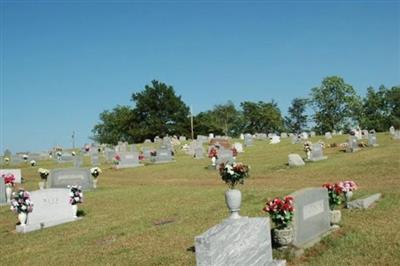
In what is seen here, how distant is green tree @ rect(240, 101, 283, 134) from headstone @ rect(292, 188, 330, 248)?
99175 mm

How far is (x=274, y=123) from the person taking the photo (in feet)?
362

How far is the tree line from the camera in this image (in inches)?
3460

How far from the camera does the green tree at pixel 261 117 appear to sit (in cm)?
11006

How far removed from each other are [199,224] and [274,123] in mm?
98671

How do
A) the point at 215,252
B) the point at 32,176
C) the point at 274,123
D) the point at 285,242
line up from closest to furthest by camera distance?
the point at 215,252 → the point at 285,242 → the point at 32,176 → the point at 274,123

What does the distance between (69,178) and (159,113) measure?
66040 mm

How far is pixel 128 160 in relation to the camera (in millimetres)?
36219

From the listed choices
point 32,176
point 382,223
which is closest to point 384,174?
point 382,223

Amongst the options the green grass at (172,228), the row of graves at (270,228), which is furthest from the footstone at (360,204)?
the green grass at (172,228)

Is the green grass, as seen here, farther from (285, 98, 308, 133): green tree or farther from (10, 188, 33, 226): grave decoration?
(285, 98, 308, 133): green tree

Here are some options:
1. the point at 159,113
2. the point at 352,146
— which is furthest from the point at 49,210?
the point at 159,113

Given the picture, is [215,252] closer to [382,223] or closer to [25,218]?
[382,223]

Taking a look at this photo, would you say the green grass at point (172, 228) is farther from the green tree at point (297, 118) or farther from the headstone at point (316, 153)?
the green tree at point (297, 118)

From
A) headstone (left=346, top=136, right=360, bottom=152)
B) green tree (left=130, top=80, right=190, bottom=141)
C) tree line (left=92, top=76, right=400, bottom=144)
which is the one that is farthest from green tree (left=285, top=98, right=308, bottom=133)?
A: headstone (left=346, top=136, right=360, bottom=152)
